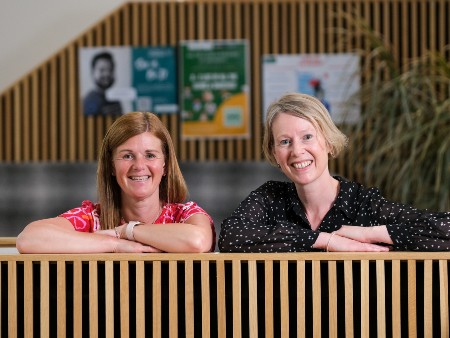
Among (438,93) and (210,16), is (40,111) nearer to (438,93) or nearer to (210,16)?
(210,16)

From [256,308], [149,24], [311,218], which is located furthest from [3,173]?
[256,308]

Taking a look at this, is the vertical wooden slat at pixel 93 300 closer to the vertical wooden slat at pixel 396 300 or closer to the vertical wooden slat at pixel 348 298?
the vertical wooden slat at pixel 348 298

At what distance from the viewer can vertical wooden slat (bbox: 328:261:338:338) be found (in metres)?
1.94

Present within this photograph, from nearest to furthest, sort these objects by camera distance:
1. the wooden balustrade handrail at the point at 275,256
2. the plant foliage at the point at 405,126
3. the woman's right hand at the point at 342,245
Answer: the wooden balustrade handrail at the point at 275,256, the woman's right hand at the point at 342,245, the plant foliage at the point at 405,126

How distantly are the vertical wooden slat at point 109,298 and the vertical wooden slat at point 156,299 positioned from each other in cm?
10

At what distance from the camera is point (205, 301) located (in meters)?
1.97

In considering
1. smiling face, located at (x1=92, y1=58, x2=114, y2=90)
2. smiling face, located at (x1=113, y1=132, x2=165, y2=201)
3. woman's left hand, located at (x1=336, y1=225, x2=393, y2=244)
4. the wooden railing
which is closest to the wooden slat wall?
smiling face, located at (x1=92, y1=58, x2=114, y2=90)

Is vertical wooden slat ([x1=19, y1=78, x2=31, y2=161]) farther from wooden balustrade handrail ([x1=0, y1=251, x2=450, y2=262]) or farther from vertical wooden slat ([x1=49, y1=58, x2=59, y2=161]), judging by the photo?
wooden balustrade handrail ([x1=0, y1=251, x2=450, y2=262])

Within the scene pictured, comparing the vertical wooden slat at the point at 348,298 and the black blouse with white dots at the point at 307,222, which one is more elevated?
the black blouse with white dots at the point at 307,222

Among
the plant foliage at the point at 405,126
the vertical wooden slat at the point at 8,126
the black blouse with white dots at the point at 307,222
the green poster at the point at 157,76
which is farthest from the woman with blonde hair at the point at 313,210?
the vertical wooden slat at the point at 8,126

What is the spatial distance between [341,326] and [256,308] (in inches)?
8.2

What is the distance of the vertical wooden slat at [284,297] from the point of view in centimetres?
195

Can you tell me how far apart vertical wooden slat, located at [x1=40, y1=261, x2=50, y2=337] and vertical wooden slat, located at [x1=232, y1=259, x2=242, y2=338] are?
438 mm

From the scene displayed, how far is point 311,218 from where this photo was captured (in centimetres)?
245
